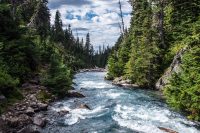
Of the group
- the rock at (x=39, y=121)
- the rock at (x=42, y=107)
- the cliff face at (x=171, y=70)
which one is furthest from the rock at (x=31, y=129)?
the cliff face at (x=171, y=70)

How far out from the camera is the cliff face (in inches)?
1396

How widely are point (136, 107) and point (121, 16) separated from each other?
5160cm

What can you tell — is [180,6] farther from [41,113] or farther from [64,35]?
[64,35]

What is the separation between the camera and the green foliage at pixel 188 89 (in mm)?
22859

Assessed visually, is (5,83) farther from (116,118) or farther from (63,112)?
(116,118)

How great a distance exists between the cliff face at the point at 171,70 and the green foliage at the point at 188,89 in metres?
8.86

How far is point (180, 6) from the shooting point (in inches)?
1806

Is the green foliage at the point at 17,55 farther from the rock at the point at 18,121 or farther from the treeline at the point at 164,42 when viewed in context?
the treeline at the point at 164,42

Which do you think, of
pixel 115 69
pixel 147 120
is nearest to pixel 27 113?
pixel 147 120

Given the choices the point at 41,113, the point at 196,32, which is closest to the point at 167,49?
the point at 196,32

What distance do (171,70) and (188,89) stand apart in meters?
13.8

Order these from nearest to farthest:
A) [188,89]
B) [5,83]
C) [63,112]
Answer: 1. [5,83]
2. [188,89]
3. [63,112]

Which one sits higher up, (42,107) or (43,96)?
(42,107)

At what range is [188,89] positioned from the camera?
23.6 meters
